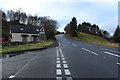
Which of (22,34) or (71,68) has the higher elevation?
(22,34)

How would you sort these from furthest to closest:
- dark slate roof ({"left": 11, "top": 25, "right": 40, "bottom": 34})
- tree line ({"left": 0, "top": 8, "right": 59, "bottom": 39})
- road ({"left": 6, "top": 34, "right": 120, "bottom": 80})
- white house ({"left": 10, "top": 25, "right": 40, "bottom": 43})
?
tree line ({"left": 0, "top": 8, "right": 59, "bottom": 39}), dark slate roof ({"left": 11, "top": 25, "right": 40, "bottom": 34}), white house ({"left": 10, "top": 25, "right": 40, "bottom": 43}), road ({"left": 6, "top": 34, "right": 120, "bottom": 80})

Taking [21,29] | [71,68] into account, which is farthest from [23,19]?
[71,68]

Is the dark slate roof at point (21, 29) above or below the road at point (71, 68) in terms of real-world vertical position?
above

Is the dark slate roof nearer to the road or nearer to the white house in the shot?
the white house

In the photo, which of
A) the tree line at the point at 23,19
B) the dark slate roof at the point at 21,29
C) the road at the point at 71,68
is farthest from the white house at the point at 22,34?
the road at the point at 71,68

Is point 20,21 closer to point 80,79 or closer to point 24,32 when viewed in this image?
point 24,32

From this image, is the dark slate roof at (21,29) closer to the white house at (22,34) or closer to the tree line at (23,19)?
the white house at (22,34)

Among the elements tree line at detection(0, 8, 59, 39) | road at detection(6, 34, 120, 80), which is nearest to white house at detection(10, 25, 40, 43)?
tree line at detection(0, 8, 59, 39)

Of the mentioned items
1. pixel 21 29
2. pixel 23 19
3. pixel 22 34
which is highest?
pixel 23 19

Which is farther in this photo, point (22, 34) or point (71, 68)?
point (22, 34)

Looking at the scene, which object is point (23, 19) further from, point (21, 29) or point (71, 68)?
point (71, 68)

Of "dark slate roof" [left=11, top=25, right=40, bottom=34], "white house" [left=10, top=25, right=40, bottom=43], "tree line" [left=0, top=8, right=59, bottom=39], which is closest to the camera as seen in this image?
"white house" [left=10, top=25, right=40, bottom=43]

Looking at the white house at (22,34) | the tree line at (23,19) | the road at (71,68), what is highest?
the tree line at (23,19)

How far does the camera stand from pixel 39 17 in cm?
8169
